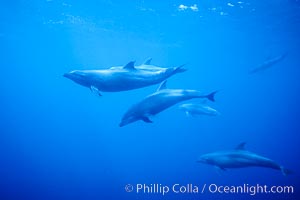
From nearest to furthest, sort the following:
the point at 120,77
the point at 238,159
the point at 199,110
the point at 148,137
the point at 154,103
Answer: the point at 120,77 < the point at 154,103 < the point at 238,159 < the point at 199,110 < the point at 148,137

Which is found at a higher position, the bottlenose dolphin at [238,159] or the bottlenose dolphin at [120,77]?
the bottlenose dolphin at [120,77]

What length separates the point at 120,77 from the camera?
8.27 metres

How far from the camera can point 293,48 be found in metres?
43.3

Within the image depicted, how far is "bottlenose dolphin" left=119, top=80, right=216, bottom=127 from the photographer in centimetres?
862

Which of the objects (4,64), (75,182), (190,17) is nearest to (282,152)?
(190,17)

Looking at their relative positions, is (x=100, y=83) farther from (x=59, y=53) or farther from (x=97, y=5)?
(x=59, y=53)

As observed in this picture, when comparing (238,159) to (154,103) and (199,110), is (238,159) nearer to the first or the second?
(154,103)

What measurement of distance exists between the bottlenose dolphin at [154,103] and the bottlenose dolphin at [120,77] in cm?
45

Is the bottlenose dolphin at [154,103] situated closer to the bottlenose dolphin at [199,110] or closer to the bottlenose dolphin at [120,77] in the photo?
the bottlenose dolphin at [120,77]

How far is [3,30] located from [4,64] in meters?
44.3

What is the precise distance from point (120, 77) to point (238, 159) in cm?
548

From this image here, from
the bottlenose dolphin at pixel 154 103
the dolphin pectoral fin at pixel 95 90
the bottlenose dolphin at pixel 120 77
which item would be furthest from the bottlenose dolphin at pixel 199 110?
the dolphin pectoral fin at pixel 95 90

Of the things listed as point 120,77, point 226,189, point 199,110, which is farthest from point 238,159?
point 120,77

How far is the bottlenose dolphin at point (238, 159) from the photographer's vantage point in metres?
10.5
